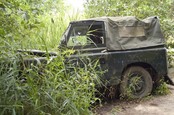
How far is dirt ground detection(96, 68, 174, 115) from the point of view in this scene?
15.1 ft

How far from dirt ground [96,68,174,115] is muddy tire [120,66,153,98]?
6.3 inches

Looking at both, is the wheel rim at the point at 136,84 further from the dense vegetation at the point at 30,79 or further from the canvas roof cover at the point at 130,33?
the dense vegetation at the point at 30,79

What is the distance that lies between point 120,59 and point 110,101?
99 centimetres

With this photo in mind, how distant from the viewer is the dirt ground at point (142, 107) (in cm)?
460

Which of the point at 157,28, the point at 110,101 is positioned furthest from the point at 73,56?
the point at 157,28

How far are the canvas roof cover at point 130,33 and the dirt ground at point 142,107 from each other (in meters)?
1.20

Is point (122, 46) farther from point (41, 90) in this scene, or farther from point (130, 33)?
point (41, 90)

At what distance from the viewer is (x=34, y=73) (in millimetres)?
2707

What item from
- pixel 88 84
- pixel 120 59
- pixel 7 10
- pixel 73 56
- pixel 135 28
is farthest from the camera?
pixel 135 28

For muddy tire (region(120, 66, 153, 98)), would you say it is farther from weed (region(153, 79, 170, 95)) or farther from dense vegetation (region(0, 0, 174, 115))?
dense vegetation (region(0, 0, 174, 115))

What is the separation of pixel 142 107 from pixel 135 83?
2.11ft

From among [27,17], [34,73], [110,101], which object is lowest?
[110,101]

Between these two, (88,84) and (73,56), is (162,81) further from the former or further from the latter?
(88,84)

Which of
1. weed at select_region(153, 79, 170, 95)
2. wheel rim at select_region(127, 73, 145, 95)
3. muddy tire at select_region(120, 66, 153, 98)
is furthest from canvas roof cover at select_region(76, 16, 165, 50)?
weed at select_region(153, 79, 170, 95)
